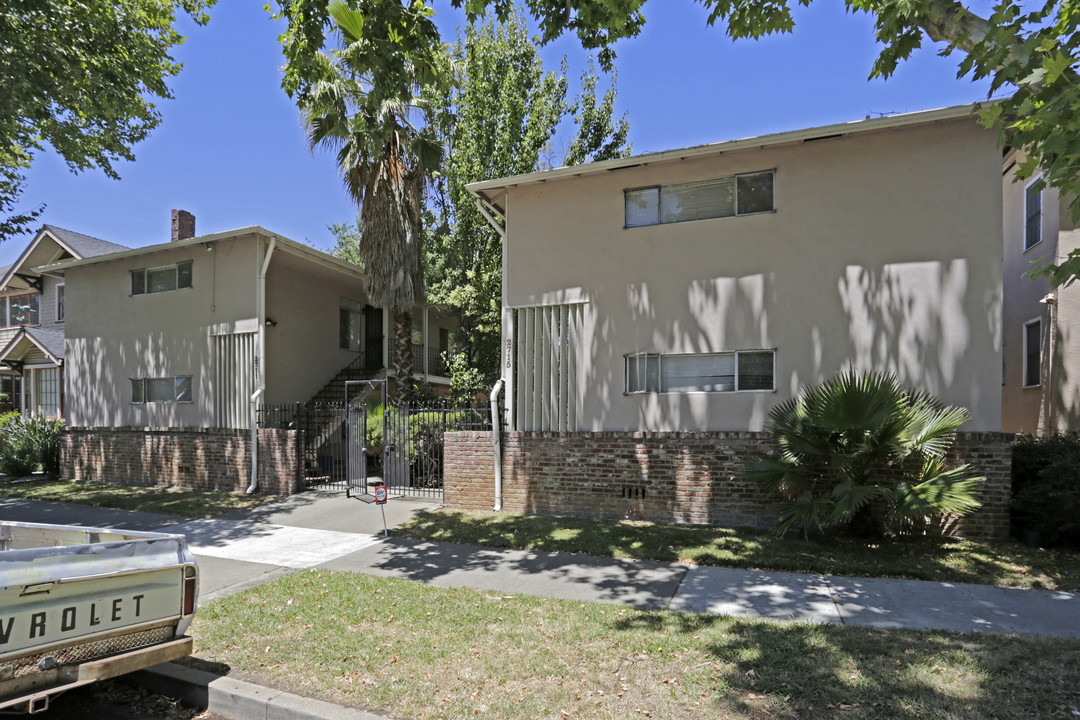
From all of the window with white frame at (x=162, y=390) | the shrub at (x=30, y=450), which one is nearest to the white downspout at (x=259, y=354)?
the window with white frame at (x=162, y=390)

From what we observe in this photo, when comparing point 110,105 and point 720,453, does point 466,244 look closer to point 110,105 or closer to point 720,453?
point 110,105

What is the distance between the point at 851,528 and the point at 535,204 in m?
7.33

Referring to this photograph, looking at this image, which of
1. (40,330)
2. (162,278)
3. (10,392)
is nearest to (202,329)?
(162,278)

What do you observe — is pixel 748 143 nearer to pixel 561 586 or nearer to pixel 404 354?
pixel 561 586

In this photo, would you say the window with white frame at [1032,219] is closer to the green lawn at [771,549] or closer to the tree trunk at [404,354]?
the green lawn at [771,549]

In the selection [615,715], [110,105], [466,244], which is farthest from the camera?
[466,244]

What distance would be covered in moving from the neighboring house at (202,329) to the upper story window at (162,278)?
0.03m

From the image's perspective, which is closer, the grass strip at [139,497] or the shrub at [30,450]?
the grass strip at [139,497]

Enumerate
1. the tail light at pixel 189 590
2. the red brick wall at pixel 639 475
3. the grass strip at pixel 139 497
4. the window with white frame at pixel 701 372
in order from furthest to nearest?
the grass strip at pixel 139 497 < the window with white frame at pixel 701 372 < the red brick wall at pixel 639 475 < the tail light at pixel 189 590

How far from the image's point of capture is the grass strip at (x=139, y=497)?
11.4 metres

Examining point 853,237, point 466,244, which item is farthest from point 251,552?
point 466,244

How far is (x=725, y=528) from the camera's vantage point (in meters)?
8.89

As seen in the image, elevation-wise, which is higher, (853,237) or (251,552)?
(853,237)

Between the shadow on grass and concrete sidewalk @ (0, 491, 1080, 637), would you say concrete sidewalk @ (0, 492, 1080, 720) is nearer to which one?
concrete sidewalk @ (0, 491, 1080, 637)
